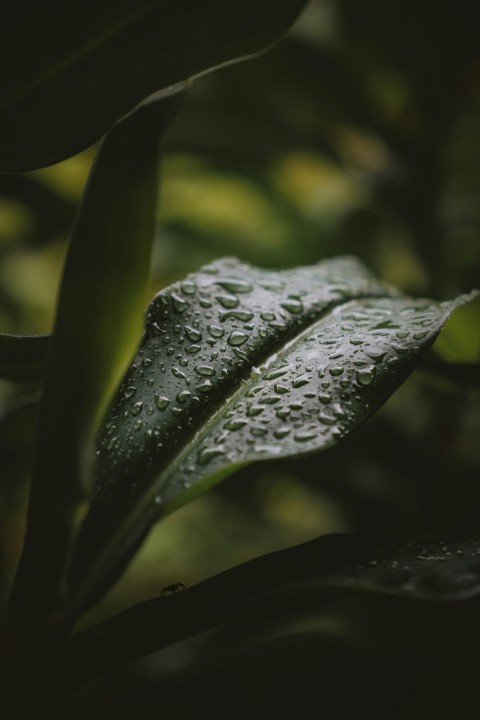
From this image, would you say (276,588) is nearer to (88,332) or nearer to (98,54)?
(88,332)

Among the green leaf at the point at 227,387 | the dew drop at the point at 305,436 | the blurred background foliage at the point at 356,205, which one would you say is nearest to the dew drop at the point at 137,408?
the green leaf at the point at 227,387

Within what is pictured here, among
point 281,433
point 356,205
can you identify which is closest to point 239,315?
point 281,433

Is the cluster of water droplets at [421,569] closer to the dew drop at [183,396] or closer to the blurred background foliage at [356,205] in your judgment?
the dew drop at [183,396]

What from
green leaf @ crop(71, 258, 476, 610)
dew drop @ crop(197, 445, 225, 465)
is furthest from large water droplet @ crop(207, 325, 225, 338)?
dew drop @ crop(197, 445, 225, 465)

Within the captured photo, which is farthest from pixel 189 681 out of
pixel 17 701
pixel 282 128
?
pixel 282 128

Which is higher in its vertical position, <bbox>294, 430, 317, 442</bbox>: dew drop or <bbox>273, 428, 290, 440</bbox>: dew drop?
<bbox>294, 430, 317, 442</bbox>: dew drop

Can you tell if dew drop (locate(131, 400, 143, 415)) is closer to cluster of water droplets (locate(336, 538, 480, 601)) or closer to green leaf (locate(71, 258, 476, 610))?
green leaf (locate(71, 258, 476, 610))
